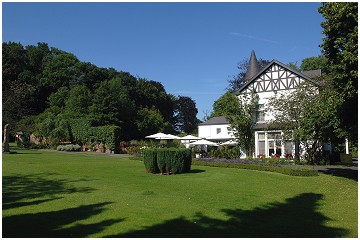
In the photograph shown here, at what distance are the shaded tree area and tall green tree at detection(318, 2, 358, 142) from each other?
106ft

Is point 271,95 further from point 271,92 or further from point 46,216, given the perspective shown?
point 46,216

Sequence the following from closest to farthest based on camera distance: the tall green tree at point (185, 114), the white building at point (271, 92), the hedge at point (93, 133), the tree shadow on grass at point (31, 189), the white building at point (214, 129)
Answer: the tree shadow on grass at point (31, 189)
the white building at point (271, 92)
the hedge at point (93, 133)
the white building at point (214, 129)
the tall green tree at point (185, 114)

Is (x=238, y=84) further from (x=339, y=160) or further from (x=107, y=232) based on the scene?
(x=107, y=232)

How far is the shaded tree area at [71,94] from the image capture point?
49.4 metres

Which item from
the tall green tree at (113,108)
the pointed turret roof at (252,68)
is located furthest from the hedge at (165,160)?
the pointed turret roof at (252,68)

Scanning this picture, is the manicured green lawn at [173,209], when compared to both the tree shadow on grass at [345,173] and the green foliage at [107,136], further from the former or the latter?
the green foliage at [107,136]

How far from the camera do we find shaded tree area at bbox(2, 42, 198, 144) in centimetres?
4944

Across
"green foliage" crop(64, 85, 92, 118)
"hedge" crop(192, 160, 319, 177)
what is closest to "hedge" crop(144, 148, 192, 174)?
"hedge" crop(192, 160, 319, 177)

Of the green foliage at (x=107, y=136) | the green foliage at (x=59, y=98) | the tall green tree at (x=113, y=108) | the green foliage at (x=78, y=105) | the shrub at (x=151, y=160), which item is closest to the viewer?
the shrub at (x=151, y=160)

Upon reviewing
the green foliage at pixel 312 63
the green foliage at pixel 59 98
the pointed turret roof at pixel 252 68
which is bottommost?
the green foliage at pixel 59 98

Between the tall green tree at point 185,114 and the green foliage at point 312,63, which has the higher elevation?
the green foliage at point 312,63

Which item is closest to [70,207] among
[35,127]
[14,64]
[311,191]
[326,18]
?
[311,191]

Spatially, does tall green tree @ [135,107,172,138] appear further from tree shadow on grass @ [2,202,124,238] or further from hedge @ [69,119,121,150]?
tree shadow on grass @ [2,202,124,238]

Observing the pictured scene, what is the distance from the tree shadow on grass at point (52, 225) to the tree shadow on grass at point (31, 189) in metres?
1.56
